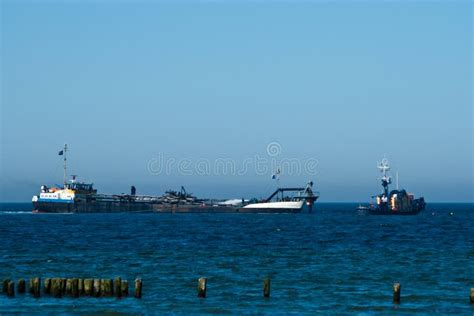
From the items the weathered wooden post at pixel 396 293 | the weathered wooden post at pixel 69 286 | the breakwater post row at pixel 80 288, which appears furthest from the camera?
the weathered wooden post at pixel 69 286

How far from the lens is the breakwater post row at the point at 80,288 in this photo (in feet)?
160

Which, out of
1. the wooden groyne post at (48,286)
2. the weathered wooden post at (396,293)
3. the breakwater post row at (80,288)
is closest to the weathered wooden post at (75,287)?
the breakwater post row at (80,288)

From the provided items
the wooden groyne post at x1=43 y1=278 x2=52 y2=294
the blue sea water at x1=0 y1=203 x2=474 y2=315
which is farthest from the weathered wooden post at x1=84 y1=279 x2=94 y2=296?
the wooden groyne post at x1=43 y1=278 x2=52 y2=294

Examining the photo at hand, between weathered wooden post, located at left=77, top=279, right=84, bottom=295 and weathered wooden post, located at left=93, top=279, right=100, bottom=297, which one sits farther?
weathered wooden post, located at left=77, top=279, right=84, bottom=295

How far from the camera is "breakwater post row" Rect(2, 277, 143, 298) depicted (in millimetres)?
48781

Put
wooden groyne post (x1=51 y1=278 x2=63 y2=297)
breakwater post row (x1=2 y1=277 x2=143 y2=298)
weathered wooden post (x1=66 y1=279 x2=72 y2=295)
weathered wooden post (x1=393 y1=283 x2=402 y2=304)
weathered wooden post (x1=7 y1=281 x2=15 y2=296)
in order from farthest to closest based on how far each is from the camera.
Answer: weathered wooden post (x1=7 y1=281 x2=15 y2=296) → wooden groyne post (x1=51 y1=278 x2=63 y2=297) → weathered wooden post (x1=66 y1=279 x2=72 y2=295) → breakwater post row (x1=2 y1=277 x2=143 y2=298) → weathered wooden post (x1=393 y1=283 x2=402 y2=304)

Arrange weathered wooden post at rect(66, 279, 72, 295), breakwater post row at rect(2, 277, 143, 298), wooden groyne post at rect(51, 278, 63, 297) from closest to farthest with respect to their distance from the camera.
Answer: breakwater post row at rect(2, 277, 143, 298) < weathered wooden post at rect(66, 279, 72, 295) < wooden groyne post at rect(51, 278, 63, 297)

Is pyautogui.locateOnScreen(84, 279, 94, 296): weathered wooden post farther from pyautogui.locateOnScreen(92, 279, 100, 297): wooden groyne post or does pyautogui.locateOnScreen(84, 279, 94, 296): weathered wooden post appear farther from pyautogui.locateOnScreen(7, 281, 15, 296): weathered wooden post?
pyautogui.locateOnScreen(7, 281, 15, 296): weathered wooden post

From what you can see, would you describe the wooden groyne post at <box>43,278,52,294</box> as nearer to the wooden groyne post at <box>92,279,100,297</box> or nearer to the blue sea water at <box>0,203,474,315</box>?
the blue sea water at <box>0,203,474,315</box>

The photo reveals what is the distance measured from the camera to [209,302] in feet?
162

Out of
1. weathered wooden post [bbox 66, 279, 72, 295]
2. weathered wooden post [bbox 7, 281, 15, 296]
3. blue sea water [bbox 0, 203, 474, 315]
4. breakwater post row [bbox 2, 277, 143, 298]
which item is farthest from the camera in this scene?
weathered wooden post [bbox 7, 281, 15, 296]

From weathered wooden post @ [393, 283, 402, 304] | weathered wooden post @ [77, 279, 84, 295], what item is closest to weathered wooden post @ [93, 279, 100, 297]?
weathered wooden post @ [77, 279, 84, 295]

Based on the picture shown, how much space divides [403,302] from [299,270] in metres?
16.7

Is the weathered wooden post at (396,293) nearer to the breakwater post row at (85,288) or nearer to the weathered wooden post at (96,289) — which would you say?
the breakwater post row at (85,288)
